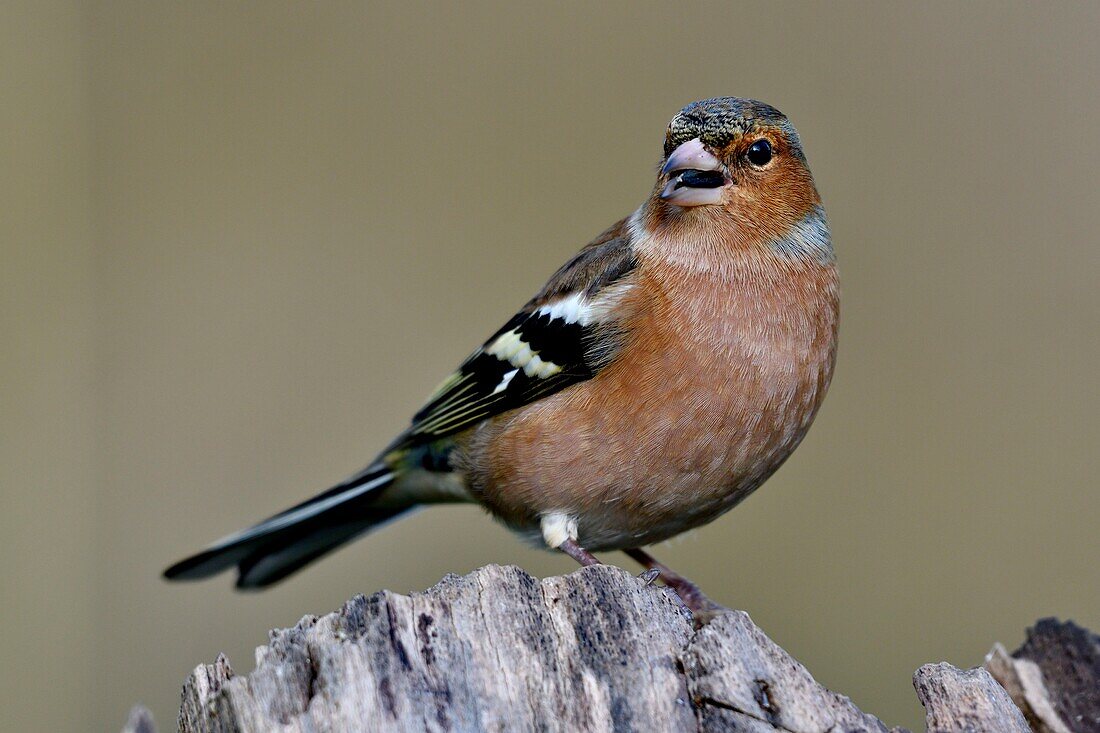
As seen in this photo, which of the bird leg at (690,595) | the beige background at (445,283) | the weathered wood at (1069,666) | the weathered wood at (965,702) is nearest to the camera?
the weathered wood at (965,702)

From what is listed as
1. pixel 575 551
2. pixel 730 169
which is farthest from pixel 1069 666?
pixel 730 169

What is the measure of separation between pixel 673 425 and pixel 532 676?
47.3 inches

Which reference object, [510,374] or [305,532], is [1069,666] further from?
[305,532]

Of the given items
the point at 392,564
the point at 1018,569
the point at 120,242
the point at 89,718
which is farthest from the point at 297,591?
the point at 1018,569

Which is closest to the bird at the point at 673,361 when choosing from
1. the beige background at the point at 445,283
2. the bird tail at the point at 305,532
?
the bird tail at the point at 305,532

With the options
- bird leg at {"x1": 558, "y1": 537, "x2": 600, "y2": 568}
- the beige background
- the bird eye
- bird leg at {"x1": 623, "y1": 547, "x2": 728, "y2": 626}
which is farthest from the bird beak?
the beige background

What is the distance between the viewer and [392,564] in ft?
21.0

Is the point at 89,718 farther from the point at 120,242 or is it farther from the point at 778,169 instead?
the point at 778,169

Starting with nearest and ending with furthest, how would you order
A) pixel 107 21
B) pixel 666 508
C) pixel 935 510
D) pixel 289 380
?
pixel 666 508 < pixel 935 510 < pixel 289 380 < pixel 107 21

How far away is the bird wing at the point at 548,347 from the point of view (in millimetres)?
3635

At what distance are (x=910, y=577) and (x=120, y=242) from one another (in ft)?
17.0

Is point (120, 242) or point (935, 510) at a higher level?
point (120, 242)

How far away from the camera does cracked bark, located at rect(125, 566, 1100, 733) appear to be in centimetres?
224

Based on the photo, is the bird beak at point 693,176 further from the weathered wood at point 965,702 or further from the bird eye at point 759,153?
the weathered wood at point 965,702
